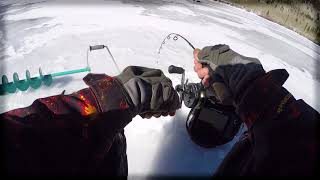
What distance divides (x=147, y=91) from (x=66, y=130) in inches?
11.1

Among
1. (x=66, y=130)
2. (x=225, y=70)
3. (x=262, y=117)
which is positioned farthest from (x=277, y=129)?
(x=66, y=130)

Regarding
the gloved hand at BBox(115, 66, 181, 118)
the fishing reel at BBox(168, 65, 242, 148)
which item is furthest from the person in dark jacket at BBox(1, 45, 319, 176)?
the fishing reel at BBox(168, 65, 242, 148)

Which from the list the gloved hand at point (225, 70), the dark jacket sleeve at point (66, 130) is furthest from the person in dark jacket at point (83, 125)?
the gloved hand at point (225, 70)

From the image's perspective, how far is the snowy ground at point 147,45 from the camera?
1.16 m

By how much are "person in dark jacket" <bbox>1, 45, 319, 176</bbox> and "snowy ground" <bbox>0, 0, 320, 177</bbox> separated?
0.71 ft

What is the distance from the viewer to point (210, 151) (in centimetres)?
116

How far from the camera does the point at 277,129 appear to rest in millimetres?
757

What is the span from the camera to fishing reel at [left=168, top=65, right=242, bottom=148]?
1.10m

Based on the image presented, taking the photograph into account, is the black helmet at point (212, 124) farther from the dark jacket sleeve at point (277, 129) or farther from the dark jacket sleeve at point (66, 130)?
the dark jacket sleeve at point (66, 130)

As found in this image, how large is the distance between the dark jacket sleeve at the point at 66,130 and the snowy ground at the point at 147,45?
14.7 inches

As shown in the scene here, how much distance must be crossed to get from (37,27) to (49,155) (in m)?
1.45

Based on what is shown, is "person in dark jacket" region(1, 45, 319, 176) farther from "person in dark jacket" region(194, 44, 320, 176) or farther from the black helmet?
the black helmet

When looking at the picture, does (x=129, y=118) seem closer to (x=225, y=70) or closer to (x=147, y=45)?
(x=225, y=70)

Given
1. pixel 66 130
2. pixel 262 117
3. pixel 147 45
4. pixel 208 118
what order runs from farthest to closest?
1. pixel 147 45
2. pixel 208 118
3. pixel 262 117
4. pixel 66 130
